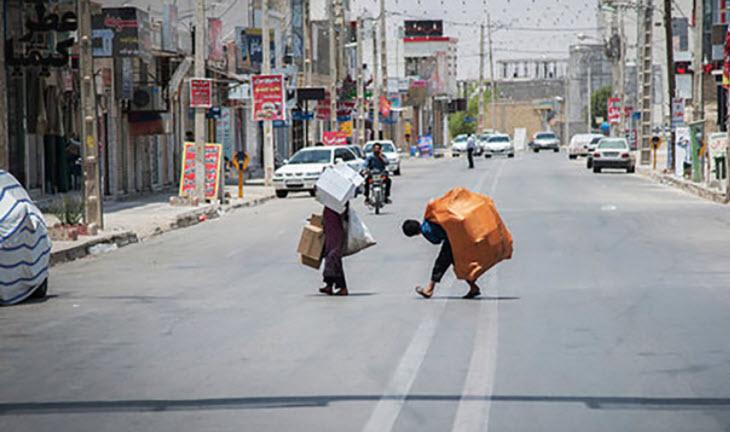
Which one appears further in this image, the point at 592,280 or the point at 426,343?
the point at 592,280

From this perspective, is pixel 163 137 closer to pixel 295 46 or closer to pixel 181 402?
pixel 295 46

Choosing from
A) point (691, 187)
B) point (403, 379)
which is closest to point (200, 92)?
point (691, 187)

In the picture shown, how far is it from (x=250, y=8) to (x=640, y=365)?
61861 mm

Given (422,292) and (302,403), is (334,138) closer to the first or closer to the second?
(422,292)

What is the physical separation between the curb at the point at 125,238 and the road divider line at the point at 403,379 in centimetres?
1110

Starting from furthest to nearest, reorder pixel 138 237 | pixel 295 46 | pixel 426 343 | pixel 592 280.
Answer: pixel 295 46 < pixel 138 237 < pixel 592 280 < pixel 426 343

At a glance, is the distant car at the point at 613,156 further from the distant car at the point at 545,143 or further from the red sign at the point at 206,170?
the distant car at the point at 545,143

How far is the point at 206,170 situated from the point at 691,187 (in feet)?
51.6

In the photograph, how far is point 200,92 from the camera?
3866cm

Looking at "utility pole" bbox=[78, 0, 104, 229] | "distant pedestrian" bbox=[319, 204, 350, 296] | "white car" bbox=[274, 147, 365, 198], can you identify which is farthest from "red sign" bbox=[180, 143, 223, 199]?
"distant pedestrian" bbox=[319, 204, 350, 296]

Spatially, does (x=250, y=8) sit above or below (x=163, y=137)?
above

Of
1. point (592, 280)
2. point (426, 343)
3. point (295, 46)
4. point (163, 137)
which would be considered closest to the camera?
point (426, 343)

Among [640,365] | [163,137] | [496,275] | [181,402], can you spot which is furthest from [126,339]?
[163,137]

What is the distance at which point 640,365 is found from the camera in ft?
36.6
